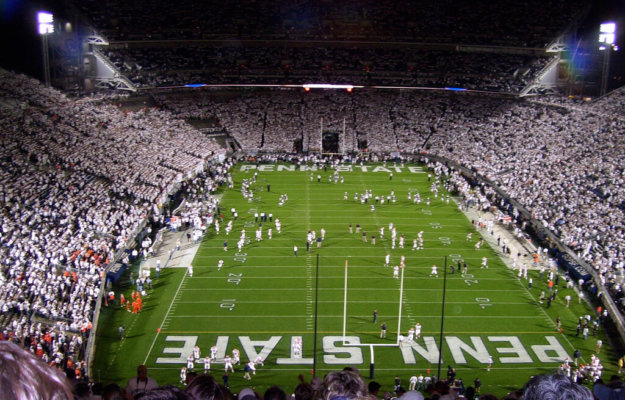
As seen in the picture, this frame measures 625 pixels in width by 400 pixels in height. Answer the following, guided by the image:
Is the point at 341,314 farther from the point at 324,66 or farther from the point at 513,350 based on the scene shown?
the point at 324,66

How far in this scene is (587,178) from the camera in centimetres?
3797

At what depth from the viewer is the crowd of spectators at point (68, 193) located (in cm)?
2184

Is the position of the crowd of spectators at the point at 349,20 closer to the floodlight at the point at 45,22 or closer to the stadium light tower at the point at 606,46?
the stadium light tower at the point at 606,46

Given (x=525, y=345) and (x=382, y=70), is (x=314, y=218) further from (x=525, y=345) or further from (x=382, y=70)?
(x=382, y=70)

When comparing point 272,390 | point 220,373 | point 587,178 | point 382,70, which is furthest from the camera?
point 382,70

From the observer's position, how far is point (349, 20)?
2547 inches

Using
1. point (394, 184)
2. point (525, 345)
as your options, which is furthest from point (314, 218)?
point (525, 345)

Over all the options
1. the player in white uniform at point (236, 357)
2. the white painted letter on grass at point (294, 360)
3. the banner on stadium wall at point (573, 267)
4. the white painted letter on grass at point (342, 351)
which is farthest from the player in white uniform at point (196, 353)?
the banner on stadium wall at point (573, 267)

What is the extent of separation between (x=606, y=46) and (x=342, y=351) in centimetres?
4183

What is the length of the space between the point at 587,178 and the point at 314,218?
52.5 feet

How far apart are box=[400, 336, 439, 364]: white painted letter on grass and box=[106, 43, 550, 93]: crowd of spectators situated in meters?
42.0

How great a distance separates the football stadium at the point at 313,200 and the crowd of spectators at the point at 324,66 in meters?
0.25

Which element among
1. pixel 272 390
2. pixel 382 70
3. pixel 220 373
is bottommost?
pixel 220 373

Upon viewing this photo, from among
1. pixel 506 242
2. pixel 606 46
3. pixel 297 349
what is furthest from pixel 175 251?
pixel 606 46
